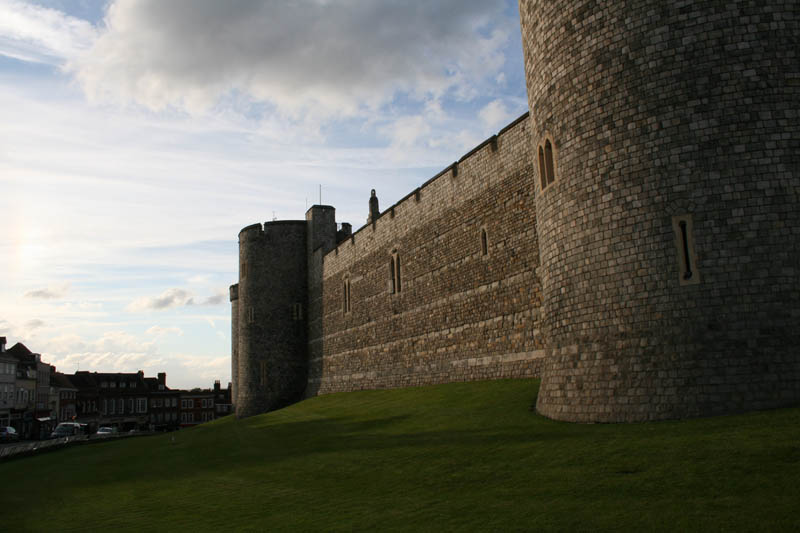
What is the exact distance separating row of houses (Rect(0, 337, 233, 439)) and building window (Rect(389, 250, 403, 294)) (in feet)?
142

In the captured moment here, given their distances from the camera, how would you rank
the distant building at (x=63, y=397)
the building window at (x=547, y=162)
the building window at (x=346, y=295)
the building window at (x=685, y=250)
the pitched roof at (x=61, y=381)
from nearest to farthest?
1. the building window at (x=685, y=250)
2. the building window at (x=547, y=162)
3. the building window at (x=346, y=295)
4. the distant building at (x=63, y=397)
5. the pitched roof at (x=61, y=381)

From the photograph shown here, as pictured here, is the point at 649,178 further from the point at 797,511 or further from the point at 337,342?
the point at 337,342

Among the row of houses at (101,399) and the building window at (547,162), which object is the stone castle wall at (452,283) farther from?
the row of houses at (101,399)

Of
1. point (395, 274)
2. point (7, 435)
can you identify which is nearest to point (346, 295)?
point (395, 274)

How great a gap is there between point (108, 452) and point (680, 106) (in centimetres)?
2200

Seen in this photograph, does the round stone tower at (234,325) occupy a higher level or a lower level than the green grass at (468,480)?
higher

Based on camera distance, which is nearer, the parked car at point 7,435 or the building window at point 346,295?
the building window at point 346,295

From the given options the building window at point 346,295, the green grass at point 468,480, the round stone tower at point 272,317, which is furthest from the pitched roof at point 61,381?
the green grass at point 468,480

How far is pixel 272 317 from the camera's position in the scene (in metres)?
37.5

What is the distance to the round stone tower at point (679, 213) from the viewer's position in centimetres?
998

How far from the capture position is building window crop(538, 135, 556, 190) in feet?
42.5

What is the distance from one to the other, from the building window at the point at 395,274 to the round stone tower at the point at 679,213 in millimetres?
14478

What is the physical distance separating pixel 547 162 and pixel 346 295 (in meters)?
20.3

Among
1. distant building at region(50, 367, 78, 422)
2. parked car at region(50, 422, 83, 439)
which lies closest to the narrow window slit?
parked car at region(50, 422, 83, 439)
